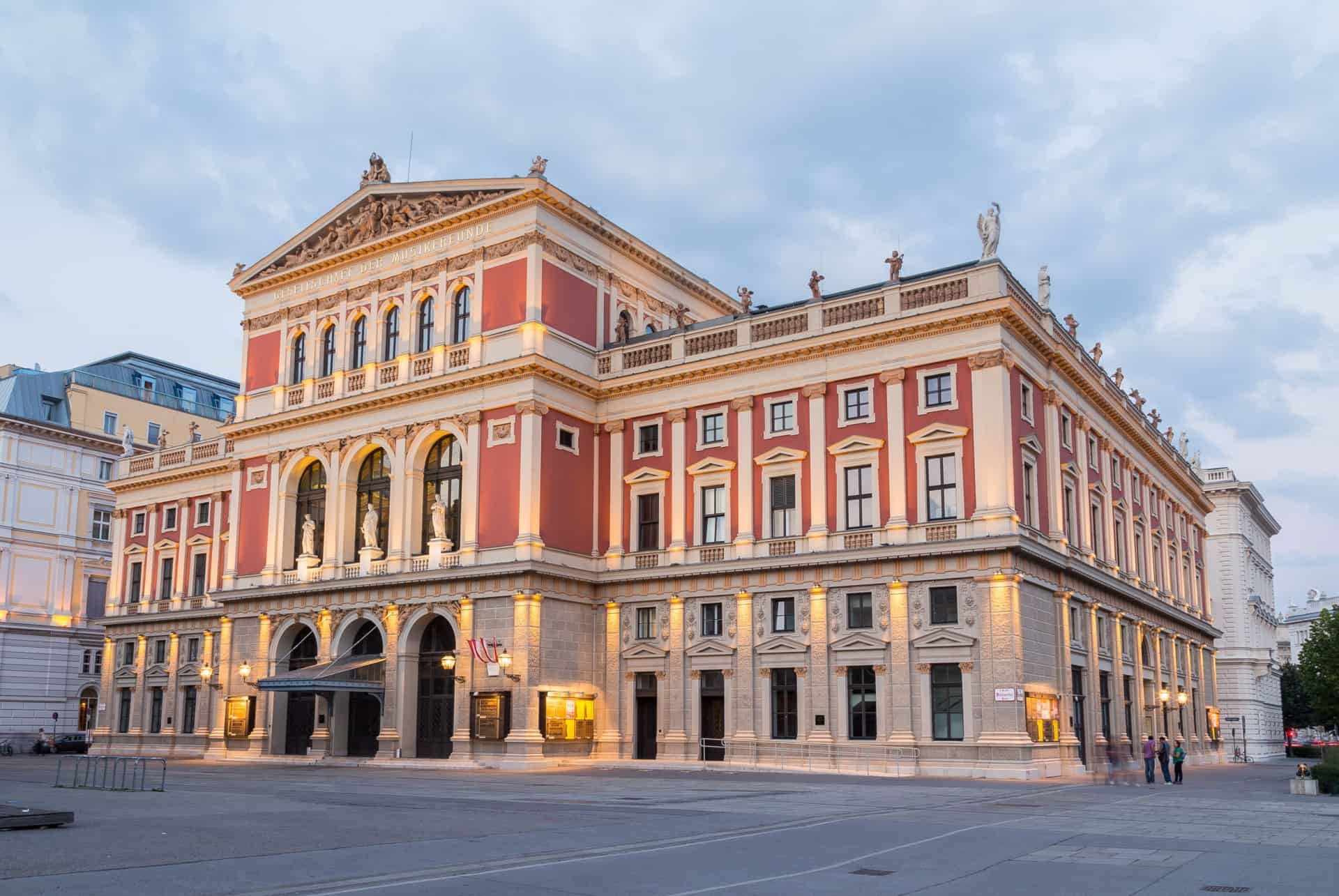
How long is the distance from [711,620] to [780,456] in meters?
6.84

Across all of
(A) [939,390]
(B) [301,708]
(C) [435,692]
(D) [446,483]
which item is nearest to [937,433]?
(A) [939,390]

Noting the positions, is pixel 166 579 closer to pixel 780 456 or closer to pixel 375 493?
pixel 375 493

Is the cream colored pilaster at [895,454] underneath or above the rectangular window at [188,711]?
above

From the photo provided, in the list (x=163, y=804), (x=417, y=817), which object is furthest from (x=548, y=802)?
(x=163, y=804)

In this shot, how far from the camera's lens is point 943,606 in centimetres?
4191

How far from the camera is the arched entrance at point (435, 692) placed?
49812 mm

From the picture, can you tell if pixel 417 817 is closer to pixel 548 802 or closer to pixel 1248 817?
pixel 548 802

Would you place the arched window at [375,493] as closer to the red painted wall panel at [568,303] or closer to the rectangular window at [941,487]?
the red painted wall panel at [568,303]

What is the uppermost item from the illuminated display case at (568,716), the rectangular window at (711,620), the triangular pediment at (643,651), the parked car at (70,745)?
the rectangular window at (711,620)

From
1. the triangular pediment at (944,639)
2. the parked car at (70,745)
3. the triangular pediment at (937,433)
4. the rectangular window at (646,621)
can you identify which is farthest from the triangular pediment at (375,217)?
the parked car at (70,745)

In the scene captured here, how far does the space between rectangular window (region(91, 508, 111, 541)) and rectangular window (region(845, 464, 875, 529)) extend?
186 feet

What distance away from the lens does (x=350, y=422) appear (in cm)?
5488

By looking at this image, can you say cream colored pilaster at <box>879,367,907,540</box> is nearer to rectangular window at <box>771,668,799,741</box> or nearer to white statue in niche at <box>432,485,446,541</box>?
rectangular window at <box>771,668,799,741</box>

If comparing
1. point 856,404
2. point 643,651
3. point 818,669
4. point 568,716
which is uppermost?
point 856,404
